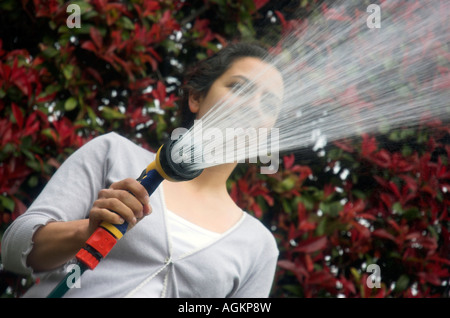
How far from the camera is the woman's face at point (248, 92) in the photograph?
5.06 ft

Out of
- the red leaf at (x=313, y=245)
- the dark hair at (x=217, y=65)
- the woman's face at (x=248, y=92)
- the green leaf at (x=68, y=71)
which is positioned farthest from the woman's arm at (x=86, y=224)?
the red leaf at (x=313, y=245)

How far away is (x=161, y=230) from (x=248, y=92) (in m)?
0.54

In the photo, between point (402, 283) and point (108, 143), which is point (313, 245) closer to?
point (402, 283)

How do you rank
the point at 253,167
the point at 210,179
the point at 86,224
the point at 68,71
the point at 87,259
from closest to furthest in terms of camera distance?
the point at 87,259 < the point at 86,224 < the point at 210,179 < the point at 68,71 < the point at 253,167

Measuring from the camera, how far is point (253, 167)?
2.15 m

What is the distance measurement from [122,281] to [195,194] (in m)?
0.41

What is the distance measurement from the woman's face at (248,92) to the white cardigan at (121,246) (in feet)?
1.02

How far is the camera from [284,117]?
1830 millimetres

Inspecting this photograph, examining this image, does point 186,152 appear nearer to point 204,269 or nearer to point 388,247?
point 204,269

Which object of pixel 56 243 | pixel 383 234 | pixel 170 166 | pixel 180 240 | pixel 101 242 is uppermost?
pixel 170 166

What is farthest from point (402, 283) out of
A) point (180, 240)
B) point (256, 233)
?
point (180, 240)

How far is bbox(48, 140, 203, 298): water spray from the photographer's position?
0.98 meters

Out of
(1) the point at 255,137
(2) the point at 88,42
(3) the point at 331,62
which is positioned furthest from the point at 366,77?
(2) the point at 88,42

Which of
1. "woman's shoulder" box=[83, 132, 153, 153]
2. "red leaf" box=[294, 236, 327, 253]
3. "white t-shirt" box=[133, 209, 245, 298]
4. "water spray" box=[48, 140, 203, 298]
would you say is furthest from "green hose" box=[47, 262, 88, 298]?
"red leaf" box=[294, 236, 327, 253]
